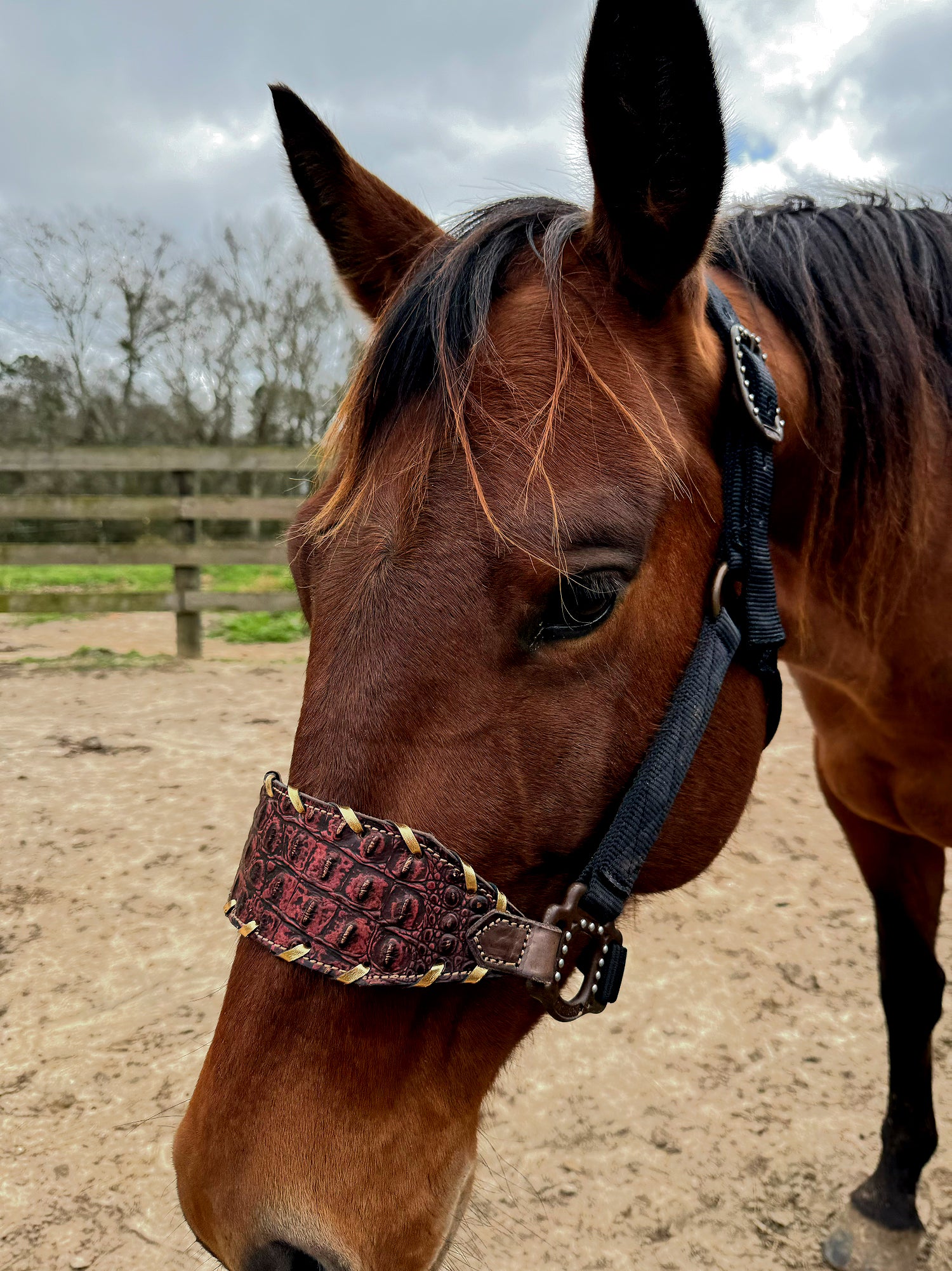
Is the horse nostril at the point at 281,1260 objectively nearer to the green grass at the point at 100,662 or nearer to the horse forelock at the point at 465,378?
the horse forelock at the point at 465,378

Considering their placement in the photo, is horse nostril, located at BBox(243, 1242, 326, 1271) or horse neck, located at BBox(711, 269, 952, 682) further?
horse neck, located at BBox(711, 269, 952, 682)

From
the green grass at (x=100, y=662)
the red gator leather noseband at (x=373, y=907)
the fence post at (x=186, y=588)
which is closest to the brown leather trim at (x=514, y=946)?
the red gator leather noseband at (x=373, y=907)

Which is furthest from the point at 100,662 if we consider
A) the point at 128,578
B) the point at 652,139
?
the point at 652,139

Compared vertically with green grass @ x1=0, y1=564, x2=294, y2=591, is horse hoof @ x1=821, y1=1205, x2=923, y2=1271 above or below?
below

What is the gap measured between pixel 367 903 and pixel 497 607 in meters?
0.39

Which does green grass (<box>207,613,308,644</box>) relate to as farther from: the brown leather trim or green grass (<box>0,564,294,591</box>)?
the brown leather trim

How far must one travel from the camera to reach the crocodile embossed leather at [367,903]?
0.95 metres

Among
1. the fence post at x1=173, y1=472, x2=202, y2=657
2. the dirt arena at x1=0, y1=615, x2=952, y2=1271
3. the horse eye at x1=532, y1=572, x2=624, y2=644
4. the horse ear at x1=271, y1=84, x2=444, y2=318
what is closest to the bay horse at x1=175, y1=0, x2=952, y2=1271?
the horse eye at x1=532, y1=572, x2=624, y2=644

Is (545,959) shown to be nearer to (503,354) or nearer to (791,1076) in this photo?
(503,354)

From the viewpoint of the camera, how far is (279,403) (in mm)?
11703

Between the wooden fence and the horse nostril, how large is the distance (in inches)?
250

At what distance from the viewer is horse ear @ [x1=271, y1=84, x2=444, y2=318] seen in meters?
1.47

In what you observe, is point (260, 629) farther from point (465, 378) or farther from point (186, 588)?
point (465, 378)

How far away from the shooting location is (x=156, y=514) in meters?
7.04
